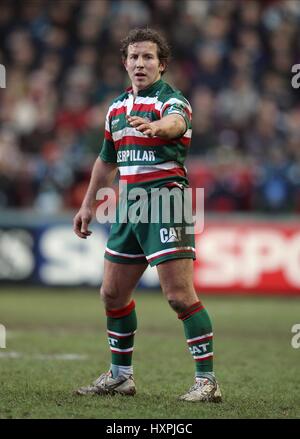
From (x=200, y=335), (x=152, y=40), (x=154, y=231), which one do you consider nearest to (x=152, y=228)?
(x=154, y=231)

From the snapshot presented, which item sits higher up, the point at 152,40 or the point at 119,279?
the point at 152,40

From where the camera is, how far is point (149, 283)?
13.1 meters

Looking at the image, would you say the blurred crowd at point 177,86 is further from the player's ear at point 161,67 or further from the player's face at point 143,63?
the player's face at point 143,63

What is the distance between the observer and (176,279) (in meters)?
5.41

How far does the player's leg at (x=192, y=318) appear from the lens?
542 centimetres

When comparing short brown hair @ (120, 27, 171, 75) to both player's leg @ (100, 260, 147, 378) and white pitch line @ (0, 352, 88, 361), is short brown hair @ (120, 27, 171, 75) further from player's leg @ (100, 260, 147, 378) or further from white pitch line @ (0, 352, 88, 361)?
white pitch line @ (0, 352, 88, 361)

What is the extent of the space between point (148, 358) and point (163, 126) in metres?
2.93

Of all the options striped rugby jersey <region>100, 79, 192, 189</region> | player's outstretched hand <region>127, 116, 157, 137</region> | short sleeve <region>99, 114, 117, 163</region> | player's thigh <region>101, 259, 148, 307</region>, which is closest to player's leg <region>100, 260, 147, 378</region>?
player's thigh <region>101, 259, 148, 307</region>

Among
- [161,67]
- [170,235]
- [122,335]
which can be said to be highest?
[161,67]

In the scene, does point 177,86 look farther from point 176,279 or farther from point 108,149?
point 176,279

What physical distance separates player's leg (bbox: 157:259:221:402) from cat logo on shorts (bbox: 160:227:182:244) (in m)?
0.12

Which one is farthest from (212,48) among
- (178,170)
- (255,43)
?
(178,170)

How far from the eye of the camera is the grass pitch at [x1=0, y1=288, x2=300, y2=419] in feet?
17.0
